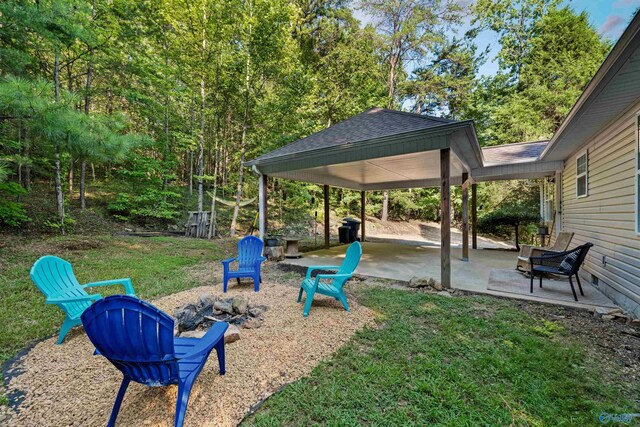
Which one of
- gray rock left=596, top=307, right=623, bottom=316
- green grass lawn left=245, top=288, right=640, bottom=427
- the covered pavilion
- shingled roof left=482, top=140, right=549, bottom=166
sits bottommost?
green grass lawn left=245, top=288, right=640, bottom=427

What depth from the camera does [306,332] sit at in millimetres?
2971

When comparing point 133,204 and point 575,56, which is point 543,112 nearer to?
point 575,56

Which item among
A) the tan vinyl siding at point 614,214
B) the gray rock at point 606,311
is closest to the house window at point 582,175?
the tan vinyl siding at point 614,214

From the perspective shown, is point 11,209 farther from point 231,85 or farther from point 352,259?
point 352,259

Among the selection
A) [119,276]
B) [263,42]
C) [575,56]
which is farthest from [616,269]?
Answer: [575,56]

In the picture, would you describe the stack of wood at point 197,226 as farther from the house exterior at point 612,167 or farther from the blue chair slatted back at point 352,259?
the house exterior at point 612,167

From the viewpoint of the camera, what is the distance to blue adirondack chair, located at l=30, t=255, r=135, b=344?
8.61 feet

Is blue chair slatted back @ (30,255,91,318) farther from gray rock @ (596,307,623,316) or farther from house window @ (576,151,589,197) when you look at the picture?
house window @ (576,151,589,197)

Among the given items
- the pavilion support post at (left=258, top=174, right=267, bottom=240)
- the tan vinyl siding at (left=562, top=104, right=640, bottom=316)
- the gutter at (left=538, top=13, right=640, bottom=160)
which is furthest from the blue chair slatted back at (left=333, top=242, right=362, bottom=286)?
the pavilion support post at (left=258, top=174, right=267, bottom=240)

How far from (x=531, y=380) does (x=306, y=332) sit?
205 cm

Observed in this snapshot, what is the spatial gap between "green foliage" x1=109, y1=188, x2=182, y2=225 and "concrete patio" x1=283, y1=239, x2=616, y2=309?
674 cm

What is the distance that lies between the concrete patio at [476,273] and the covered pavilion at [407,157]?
687 mm

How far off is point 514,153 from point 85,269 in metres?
11.9

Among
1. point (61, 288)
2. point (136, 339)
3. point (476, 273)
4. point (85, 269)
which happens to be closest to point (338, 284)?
point (136, 339)
